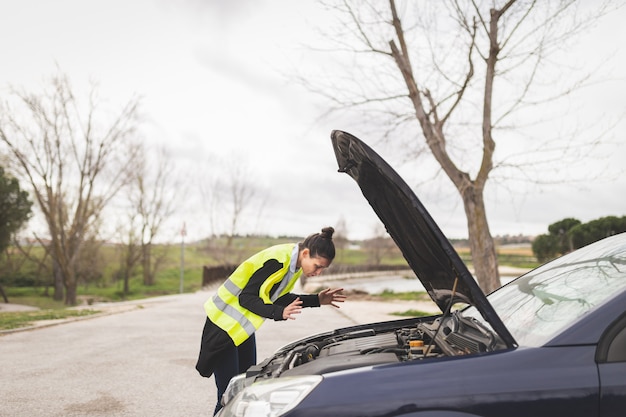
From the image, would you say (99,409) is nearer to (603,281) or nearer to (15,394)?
(15,394)

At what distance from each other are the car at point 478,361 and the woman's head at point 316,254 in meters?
0.67

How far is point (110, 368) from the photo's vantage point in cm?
772

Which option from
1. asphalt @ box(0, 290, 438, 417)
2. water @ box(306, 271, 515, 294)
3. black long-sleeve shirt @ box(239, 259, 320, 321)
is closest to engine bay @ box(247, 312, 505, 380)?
black long-sleeve shirt @ box(239, 259, 320, 321)

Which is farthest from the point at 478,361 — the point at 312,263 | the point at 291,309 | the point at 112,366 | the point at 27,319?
the point at 27,319

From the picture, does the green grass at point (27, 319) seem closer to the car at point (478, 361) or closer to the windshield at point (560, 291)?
the car at point (478, 361)

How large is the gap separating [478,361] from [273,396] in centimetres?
86

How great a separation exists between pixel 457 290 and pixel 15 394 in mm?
5441

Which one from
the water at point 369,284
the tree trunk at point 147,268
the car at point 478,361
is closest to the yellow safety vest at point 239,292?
the car at point 478,361

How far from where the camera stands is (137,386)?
6.64m

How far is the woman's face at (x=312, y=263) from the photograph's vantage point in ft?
12.1

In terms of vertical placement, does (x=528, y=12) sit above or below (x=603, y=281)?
above

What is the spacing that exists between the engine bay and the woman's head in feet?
1.56

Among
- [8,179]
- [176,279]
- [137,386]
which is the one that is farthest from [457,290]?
[176,279]

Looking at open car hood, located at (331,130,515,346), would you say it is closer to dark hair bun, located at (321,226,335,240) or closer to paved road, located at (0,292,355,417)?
dark hair bun, located at (321,226,335,240)
